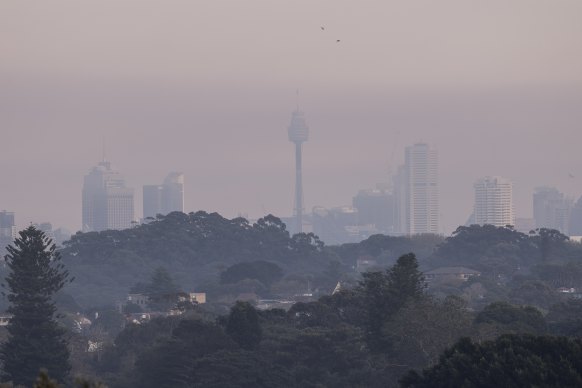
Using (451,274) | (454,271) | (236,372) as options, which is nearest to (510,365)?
(236,372)

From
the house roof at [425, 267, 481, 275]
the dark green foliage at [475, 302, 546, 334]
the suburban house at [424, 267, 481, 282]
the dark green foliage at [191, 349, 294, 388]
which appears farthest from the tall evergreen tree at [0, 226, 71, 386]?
the house roof at [425, 267, 481, 275]

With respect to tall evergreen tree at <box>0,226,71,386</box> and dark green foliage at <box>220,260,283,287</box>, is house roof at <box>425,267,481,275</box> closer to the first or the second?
dark green foliage at <box>220,260,283,287</box>

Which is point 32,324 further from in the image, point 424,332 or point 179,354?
point 424,332

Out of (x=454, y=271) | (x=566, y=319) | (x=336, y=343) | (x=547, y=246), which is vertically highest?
(x=547, y=246)

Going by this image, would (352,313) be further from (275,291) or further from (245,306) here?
(275,291)

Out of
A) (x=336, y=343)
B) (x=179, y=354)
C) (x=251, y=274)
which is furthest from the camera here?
(x=251, y=274)

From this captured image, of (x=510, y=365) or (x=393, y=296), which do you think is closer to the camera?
(x=510, y=365)

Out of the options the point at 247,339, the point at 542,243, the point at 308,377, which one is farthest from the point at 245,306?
the point at 542,243
